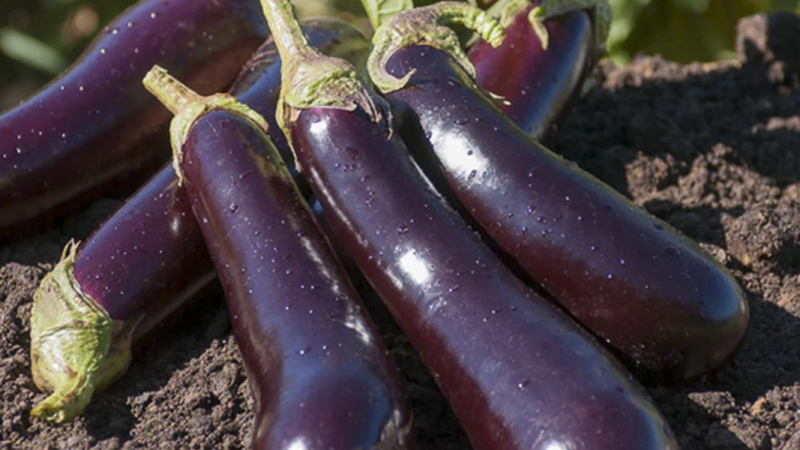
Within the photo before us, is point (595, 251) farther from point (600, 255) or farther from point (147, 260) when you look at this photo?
point (147, 260)

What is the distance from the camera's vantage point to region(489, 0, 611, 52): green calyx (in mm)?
3234

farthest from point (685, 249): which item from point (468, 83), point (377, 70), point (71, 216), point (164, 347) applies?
point (71, 216)

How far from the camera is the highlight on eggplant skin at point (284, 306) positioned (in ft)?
6.97

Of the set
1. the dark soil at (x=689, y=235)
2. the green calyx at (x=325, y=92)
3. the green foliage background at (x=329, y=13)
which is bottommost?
the green foliage background at (x=329, y=13)

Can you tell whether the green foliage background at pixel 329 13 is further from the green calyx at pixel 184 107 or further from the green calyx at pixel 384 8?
the green calyx at pixel 184 107

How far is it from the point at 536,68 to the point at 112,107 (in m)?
1.03

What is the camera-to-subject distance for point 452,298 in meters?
2.29

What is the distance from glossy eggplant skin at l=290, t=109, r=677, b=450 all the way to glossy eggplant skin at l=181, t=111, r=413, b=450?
8 cm

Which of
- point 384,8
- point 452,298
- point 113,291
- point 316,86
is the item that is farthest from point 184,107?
point 384,8

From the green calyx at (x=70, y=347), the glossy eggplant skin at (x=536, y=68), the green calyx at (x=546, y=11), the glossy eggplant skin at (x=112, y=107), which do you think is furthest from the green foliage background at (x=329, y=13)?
the green calyx at (x=70, y=347)

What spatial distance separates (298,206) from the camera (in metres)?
2.56

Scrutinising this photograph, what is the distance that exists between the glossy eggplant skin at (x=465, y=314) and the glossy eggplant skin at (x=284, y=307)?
3.2 inches

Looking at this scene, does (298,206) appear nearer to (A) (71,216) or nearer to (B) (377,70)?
(B) (377,70)

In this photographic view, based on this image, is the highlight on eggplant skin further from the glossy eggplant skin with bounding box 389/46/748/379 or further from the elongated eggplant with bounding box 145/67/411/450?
the glossy eggplant skin with bounding box 389/46/748/379
